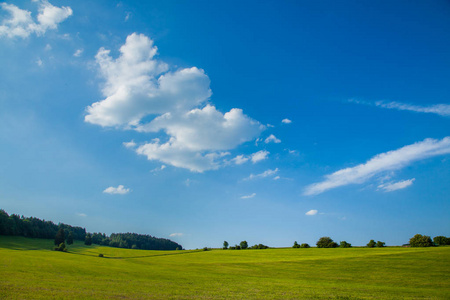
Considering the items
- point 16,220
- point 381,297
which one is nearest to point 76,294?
point 381,297

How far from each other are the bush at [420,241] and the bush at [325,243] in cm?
2508

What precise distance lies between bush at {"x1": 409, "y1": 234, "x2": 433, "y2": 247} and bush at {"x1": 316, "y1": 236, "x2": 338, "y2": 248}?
25.1 m

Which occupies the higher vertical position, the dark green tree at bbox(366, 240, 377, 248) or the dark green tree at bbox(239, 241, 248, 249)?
the dark green tree at bbox(366, 240, 377, 248)

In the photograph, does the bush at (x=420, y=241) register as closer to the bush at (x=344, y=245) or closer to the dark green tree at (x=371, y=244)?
the dark green tree at (x=371, y=244)

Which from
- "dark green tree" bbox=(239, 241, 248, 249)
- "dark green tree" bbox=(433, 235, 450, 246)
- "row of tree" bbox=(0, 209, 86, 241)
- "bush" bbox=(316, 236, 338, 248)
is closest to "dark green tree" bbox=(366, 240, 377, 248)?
"bush" bbox=(316, 236, 338, 248)

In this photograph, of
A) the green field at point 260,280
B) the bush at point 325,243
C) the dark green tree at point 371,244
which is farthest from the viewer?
the bush at point 325,243

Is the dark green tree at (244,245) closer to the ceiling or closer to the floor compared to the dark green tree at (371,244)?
closer to the floor

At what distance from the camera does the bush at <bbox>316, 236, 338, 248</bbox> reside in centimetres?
9006

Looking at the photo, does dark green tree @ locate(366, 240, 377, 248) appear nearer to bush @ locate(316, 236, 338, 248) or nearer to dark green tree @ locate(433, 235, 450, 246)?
bush @ locate(316, 236, 338, 248)

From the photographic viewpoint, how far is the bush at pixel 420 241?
69319 millimetres

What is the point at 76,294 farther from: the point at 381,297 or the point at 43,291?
the point at 381,297

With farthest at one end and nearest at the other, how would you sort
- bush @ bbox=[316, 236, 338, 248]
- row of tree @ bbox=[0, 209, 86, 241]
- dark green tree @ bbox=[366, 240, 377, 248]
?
row of tree @ bbox=[0, 209, 86, 241] < bush @ bbox=[316, 236, 338, 248] < dark green tree @ bbox=[366, 240, 377, 248]

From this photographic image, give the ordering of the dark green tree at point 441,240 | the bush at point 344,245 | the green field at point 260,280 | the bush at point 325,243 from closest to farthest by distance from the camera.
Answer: the green field at point 260,280 → the dark green tree at point 441,240 → the bush at point 344,245 → the bush at point 325,243

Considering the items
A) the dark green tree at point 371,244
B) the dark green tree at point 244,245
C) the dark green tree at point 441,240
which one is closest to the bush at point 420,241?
the dark green tree at point 441,240
